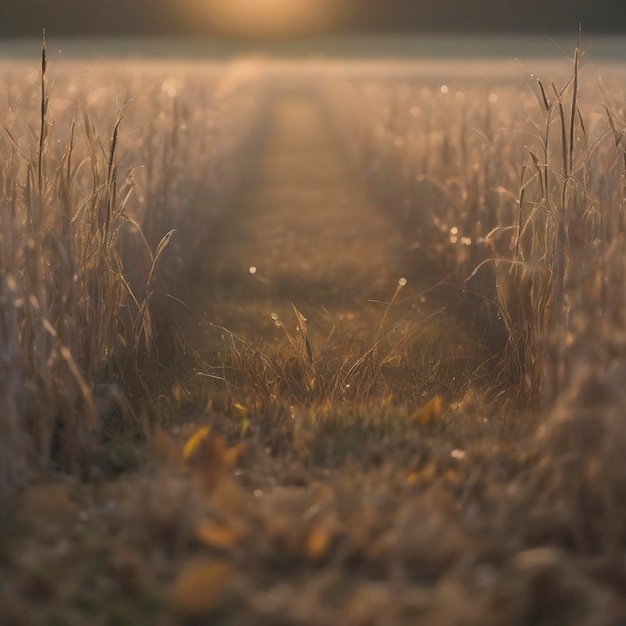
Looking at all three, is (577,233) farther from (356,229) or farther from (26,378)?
(356,229)

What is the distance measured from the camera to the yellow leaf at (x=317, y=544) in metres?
1.54

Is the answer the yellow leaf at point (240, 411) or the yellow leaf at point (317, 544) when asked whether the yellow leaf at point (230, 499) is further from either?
the yellow leaf at point (240, 411)

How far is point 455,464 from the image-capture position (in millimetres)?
1894

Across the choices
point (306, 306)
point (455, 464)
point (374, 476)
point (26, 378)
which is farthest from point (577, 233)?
point (306, 306)

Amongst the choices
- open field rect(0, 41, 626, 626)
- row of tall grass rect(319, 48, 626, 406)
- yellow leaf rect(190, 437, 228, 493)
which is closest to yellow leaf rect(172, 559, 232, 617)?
open field rect(0, 41, 626, 626)

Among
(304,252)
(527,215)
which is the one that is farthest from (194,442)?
(304,252)

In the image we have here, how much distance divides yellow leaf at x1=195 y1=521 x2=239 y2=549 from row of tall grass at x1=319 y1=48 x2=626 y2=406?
62 centimetres

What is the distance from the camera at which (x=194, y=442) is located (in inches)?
75.9

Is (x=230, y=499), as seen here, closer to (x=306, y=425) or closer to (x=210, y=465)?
(x=210, y=465)

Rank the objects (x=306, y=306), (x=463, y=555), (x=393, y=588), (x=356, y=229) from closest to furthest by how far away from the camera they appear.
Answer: (x=393, y=588), (x=463, y=555), (x=306, y=306), (x=356, y=229)

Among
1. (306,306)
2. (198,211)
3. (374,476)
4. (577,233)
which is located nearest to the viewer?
(374,476)

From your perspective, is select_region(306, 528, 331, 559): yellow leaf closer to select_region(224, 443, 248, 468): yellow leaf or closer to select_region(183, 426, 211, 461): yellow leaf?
select_region(224, 443, 248, 468): yellow leaf

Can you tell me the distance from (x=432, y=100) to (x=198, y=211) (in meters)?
2.55

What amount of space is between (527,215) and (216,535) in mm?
2555
